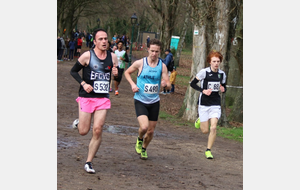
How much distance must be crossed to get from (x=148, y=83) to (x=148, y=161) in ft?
4.85

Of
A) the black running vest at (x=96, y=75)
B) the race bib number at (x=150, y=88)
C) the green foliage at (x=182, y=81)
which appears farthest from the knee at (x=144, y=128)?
the green foliage at (x=182, y=81)

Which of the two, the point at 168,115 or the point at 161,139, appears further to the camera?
the point at 168,115

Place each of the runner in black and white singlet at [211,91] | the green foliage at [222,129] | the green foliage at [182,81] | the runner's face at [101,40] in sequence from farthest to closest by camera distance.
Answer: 1. the green foliage at [182,81]
2. the green foliage at [222,129]
3. the runner in black and white singlet at [211,91]
4. the runner's face at [101,40]

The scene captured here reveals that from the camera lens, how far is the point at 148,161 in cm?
791

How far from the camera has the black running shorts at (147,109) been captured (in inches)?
297

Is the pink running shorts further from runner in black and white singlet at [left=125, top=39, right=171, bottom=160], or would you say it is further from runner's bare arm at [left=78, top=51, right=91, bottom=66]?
runner in black and white singlet at [left=125, top=39, right=171, bottom=160]

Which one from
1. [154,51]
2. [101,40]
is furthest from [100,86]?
[154,51]

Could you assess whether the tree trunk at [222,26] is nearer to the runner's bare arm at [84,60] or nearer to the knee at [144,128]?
the knee at [144,128]

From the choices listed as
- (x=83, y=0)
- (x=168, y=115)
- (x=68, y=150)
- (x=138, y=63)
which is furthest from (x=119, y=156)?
(x=83, y=0)

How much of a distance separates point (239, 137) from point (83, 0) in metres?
33.9

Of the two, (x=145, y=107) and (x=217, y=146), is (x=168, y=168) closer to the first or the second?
(x=145, y=107)

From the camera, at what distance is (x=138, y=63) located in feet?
24.8

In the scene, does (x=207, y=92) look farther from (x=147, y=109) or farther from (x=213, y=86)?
(x=147, y=109)

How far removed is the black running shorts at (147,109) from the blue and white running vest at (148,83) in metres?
0.06
